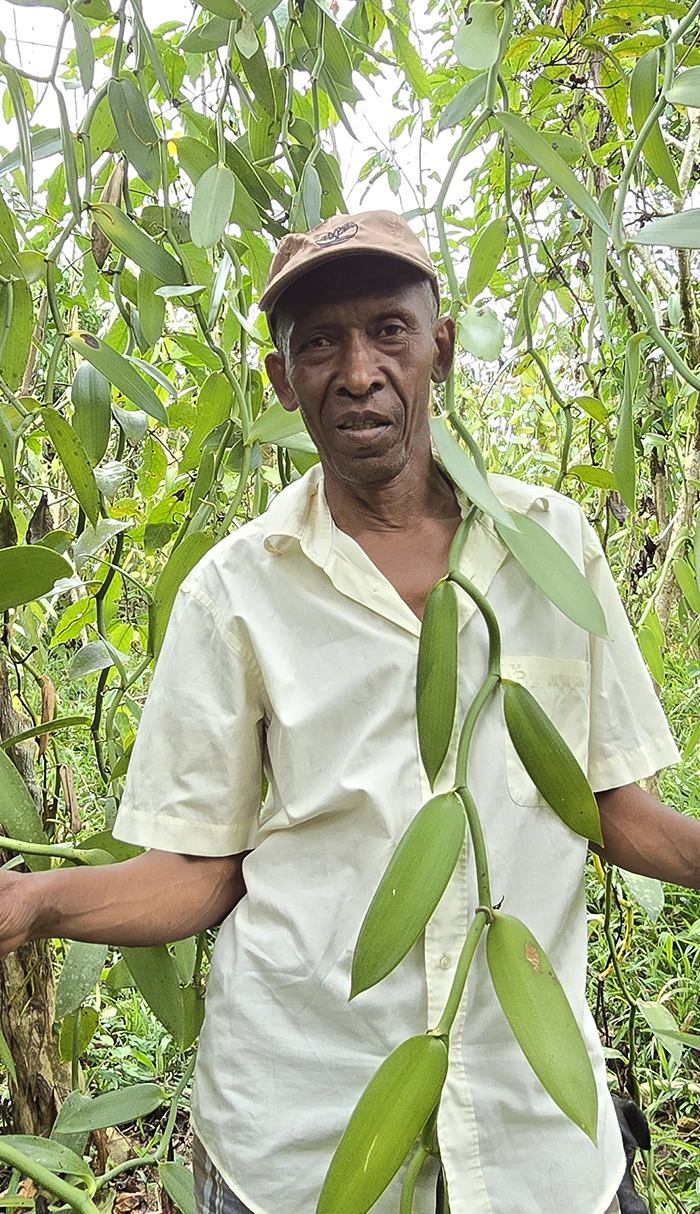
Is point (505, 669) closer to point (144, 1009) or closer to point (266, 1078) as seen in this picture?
point (266, 1078)

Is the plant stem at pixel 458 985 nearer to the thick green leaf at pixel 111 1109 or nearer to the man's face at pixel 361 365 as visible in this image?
the man's face at pixel 361 365

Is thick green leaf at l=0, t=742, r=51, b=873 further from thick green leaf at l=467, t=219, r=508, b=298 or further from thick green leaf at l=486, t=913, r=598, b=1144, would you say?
thick green leaf at l=467, t=219, r=508, b=298

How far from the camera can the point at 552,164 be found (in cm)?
58

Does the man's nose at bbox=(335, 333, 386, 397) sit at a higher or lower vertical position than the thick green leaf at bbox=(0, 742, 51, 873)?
higher

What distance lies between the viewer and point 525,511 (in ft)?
2.50

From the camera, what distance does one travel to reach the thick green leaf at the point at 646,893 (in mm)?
940

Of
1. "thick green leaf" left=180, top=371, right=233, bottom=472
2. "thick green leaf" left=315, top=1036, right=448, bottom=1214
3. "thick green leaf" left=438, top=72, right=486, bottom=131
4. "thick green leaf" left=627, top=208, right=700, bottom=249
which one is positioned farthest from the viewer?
"thick green leaf" left=180, top=371, right=233, bottom=472

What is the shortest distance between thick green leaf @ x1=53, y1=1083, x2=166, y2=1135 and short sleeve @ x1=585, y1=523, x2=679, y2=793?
0.42 meters

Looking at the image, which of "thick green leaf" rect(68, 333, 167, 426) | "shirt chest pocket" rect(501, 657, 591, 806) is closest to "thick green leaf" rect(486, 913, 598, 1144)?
"shirt chest pocket" rect(501, 657, 591, 806)

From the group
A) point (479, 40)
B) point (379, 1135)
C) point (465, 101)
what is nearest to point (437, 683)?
point (379, 1135)

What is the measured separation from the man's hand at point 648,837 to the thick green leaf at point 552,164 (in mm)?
397

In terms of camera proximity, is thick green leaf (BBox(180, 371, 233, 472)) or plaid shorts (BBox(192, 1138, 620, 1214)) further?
thick green leaf (BBox(180, 371, 233, 472))

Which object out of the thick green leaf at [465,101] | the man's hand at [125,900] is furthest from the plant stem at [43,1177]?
the thick green leaf at [465,101]

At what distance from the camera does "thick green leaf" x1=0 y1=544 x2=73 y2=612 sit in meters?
0.61
